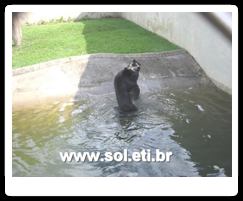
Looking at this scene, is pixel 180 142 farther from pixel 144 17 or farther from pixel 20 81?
pixel 20 81

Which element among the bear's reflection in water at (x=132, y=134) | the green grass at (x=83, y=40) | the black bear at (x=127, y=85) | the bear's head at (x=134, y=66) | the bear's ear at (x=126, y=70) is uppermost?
the green grass at (x=83, y=40)

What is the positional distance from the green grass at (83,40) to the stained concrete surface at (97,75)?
0.09 meters

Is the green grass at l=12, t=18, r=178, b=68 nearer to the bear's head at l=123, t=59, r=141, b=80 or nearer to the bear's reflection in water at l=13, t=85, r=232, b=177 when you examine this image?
the bear's head at l=123, t=59, r=141, b=80

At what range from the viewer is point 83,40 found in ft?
21.3

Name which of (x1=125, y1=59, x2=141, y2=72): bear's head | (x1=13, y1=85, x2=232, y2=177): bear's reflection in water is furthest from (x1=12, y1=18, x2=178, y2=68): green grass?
(x1=13, y1=85, x2=232, y2=177): bear's reflection in water

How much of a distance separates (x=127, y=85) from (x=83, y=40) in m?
0.74

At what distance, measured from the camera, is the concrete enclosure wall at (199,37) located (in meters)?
5.66

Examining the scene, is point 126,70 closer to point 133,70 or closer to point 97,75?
point 133,70

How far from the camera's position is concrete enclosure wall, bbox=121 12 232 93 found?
5.66 m

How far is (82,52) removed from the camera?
653 centimetres

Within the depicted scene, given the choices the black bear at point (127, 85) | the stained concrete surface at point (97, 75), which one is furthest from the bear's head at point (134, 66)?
the stained concrete surface at point (97, 75)

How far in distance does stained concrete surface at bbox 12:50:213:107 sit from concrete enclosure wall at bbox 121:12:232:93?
0.34 feet

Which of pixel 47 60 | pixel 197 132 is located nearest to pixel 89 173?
pixel 197 132

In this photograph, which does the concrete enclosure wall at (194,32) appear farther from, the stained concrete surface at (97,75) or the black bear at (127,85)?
the black bear at (127,85)
